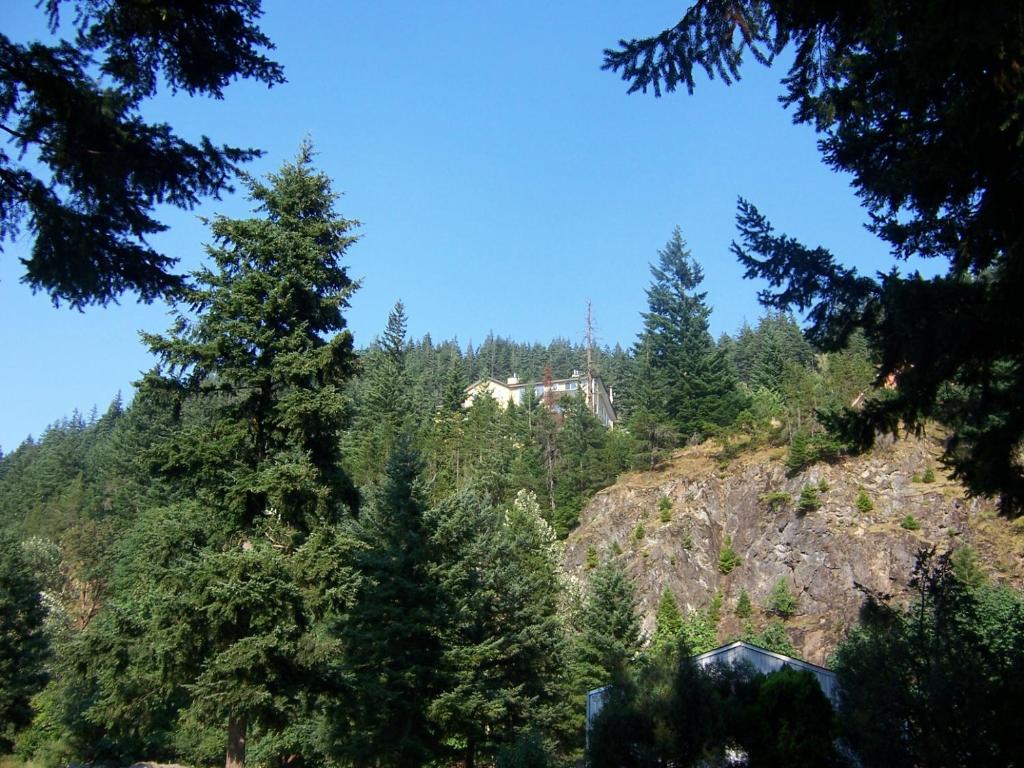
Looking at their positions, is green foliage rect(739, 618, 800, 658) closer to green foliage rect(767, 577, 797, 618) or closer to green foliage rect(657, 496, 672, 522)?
green foliage rect(767, 577, 797, 618)

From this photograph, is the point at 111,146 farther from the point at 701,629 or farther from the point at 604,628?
the point at 701,629

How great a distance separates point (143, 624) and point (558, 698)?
51.5 ft

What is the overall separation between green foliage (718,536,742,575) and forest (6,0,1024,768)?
7488mm

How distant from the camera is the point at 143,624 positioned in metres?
15.0

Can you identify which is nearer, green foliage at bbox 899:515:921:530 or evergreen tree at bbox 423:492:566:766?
evergreen tree at bbox 423:492:566:766

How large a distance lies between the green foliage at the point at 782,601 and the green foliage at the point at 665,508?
27.0 ft

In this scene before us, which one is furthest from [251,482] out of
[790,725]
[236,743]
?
[790,725]

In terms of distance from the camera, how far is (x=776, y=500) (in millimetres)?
44250

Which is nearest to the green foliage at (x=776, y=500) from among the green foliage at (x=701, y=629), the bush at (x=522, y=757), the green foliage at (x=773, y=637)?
the green foliage at (x=773, y=637)

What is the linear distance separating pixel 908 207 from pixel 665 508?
39998mm

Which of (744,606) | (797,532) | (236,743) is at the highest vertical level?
(797,532)

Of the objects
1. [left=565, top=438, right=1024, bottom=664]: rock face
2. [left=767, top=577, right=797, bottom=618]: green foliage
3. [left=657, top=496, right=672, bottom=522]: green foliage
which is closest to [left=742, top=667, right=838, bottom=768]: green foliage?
[left=565, top=438, right=1024, bottom=664]: rock face

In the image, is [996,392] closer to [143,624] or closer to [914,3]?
[914,3]

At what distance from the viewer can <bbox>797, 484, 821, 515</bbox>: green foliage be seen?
4228 centimetres
